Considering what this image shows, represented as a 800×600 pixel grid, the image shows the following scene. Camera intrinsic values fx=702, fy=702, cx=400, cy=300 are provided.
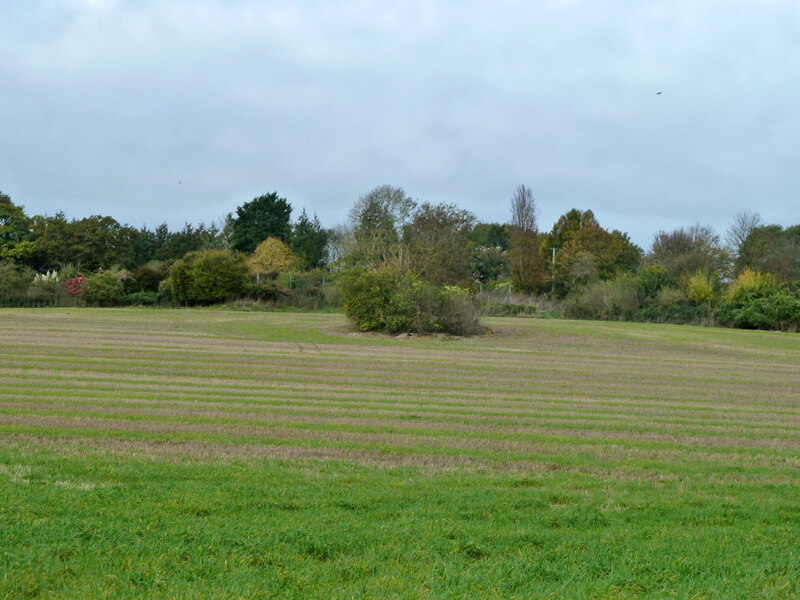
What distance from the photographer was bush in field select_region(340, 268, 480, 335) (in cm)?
3200

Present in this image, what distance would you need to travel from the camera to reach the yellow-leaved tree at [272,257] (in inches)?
2603

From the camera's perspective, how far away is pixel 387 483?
7.19 metres

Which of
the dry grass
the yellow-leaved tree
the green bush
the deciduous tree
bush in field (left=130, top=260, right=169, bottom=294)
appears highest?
the deciduous tree

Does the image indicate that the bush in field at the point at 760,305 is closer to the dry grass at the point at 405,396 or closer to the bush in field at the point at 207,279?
the dry grass at the point at 405,396

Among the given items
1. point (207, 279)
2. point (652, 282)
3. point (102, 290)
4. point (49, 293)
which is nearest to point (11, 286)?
point (49, 293)

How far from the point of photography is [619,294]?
49.9 meters

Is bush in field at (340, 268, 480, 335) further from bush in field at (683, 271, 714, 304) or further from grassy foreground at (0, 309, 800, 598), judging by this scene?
bush in field at (683, 271, 714, 304)

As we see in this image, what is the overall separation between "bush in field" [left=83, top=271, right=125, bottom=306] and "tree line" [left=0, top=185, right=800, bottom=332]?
79 millimetres

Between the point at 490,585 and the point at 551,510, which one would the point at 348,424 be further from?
the point at 490,585

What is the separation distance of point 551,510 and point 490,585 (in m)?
2.10

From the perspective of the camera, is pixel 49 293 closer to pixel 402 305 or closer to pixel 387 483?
pixel 402 305

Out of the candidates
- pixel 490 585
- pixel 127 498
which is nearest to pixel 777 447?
pixel 490 585

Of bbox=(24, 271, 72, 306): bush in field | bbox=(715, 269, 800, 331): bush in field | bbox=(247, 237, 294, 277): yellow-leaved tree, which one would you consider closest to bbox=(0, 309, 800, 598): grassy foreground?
bbox=(715, 269, 800, 331): bush in field

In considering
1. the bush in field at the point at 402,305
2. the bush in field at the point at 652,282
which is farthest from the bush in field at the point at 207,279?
the bush in field at the point at 652,282
